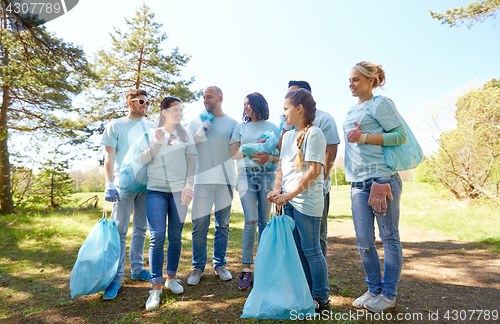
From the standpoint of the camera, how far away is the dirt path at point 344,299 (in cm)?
233

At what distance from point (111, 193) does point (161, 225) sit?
63cm

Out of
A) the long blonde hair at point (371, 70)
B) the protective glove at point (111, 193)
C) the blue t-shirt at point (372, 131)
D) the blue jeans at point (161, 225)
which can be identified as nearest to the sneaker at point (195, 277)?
the blue jeans at point (161, 225)

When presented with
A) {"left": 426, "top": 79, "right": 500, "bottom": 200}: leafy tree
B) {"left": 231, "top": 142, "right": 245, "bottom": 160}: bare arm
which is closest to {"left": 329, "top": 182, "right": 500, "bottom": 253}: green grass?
{"left": 426, "top": 79, "right": 500, "bottom": 200}: leafy tree

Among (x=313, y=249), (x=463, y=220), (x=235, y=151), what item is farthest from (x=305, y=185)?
(x=463, y=220)

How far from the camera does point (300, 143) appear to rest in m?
2.16

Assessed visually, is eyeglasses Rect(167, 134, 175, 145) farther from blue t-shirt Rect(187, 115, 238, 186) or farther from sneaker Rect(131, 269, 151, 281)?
sneaker Rect(131, 269, 151, 281)

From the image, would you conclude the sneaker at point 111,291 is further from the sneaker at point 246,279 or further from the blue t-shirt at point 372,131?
the blue t-shirt at point 372,131

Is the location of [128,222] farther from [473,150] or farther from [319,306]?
[473,150]

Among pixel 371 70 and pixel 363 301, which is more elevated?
pixel 371 70

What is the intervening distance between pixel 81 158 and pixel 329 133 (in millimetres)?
11506

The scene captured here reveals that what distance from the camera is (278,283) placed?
1897mm

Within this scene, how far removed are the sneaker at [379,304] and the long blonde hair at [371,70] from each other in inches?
72.1

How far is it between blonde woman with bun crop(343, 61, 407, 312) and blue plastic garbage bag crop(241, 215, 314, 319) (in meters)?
0.73

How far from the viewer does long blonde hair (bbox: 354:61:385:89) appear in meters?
2.37
